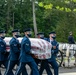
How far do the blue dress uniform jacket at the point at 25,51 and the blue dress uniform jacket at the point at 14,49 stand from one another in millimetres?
463

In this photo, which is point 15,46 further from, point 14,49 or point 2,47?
point 2,47

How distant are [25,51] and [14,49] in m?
0.65

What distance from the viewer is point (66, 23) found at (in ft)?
96.1

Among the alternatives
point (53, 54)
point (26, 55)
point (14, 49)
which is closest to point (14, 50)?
point (14, 49)

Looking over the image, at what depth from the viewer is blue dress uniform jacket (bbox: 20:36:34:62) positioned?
1081 centimetres

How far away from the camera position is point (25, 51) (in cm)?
1088

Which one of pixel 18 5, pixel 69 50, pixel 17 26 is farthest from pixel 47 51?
pixel 18 5

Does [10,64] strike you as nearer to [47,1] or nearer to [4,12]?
[47,1]

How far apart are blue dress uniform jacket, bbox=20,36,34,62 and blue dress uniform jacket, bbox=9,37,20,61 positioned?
1.52 ft

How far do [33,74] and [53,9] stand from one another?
17.0 metres

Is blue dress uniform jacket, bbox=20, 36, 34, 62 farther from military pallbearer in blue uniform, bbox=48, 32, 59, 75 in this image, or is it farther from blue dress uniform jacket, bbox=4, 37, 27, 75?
military pallbearer in blue uniform, bbox=48, 32, 59, 75

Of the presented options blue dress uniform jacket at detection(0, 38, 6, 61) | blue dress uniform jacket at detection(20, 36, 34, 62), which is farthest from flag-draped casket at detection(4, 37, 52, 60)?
blue dress uniform jacket at detection(0, 38, 6, 61)

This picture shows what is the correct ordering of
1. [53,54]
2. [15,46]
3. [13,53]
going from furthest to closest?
[53,54]
[13,53]
[15,46]

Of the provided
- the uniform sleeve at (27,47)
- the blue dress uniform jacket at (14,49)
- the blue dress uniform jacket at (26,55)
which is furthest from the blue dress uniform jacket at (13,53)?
the uniform sleeve at (27,47)
